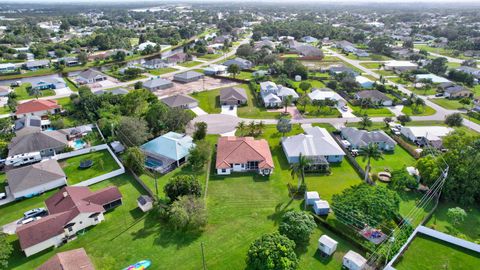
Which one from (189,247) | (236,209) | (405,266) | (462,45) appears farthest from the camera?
(462,45)

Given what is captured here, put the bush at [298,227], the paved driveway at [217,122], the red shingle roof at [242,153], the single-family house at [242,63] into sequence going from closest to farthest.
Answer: the bush at [298,227] → the red shingle roof at [242,153] → the paved driveway at [217,122] → the single-family house at [242,63]

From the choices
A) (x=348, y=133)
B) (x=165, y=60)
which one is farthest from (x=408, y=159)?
(x=165, y=60)

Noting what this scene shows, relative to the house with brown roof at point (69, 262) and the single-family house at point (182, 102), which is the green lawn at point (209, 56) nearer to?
the single-family house at point (182, 102)

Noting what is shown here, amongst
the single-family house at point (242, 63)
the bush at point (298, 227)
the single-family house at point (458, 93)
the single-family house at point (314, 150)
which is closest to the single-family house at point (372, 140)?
the single-family house at point (314, 150)

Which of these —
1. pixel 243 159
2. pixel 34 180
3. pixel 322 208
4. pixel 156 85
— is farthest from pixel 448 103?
pixel 34 180

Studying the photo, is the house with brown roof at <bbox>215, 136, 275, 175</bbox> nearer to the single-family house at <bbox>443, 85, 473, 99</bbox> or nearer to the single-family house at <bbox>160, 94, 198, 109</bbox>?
the single-family house at <bbox>160, 94, 198, 109</bbox>

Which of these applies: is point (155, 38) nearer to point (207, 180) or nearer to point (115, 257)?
point (207, 180)
